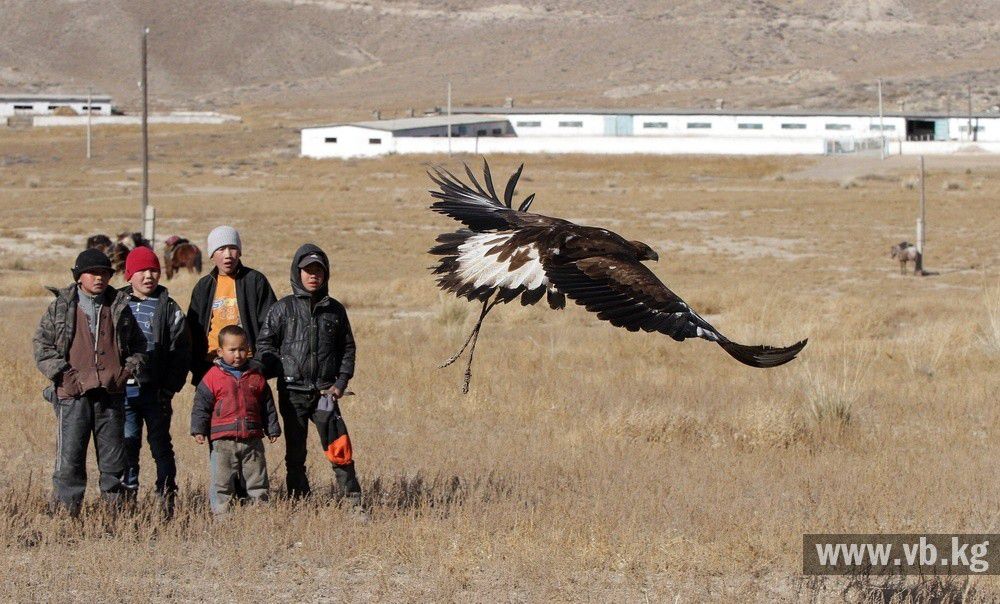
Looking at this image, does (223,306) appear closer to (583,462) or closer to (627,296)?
(627,296)

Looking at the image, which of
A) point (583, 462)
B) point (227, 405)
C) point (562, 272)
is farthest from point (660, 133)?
point (227, 405)

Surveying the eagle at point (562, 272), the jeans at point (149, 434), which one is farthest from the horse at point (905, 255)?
the jeans at point (149, 434)

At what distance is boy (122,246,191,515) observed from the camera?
7.28 metres

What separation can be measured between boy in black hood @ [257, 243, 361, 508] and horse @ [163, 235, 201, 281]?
17.4 meters

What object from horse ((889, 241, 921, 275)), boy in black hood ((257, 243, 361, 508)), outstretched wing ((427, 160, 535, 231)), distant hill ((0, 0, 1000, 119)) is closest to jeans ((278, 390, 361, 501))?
boy in black hood ((257, 243, 361, 508))

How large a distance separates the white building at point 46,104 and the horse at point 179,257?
88.5 m

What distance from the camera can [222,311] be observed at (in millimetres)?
7484

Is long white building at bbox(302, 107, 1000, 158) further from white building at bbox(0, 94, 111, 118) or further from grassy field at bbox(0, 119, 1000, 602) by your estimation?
grassy field at bbox(0, 119, 1000, 602)

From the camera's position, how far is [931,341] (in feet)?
52.0

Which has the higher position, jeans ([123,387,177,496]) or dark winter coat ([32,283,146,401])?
dark winter coat ([32,283,146,401])

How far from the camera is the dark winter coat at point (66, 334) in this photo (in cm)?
687

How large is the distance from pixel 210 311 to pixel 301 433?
2.90 ft

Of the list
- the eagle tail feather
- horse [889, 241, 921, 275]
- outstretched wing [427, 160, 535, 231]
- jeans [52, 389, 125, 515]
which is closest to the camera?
the eagle tail feather

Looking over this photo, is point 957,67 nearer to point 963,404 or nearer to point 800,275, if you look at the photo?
point 800,275
